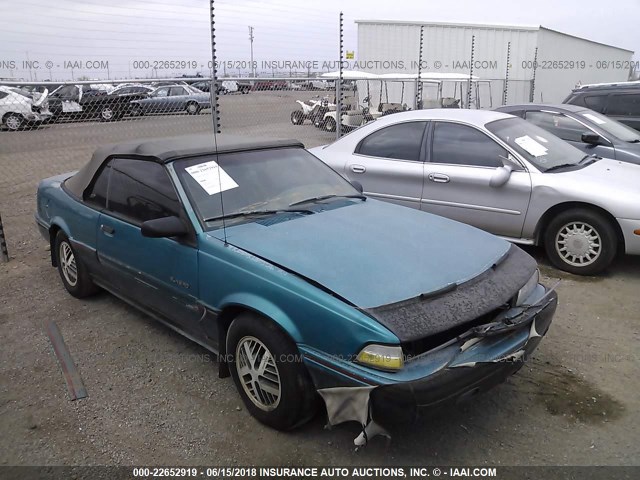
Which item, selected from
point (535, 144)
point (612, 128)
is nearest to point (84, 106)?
point (535, 144)

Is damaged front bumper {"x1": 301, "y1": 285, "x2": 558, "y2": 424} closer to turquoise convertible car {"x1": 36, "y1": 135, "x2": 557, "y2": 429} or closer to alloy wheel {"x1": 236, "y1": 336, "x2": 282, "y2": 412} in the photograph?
turquoise convertible car {"x1": 36, "y1": 135, "x2": 557, "y2": 429}

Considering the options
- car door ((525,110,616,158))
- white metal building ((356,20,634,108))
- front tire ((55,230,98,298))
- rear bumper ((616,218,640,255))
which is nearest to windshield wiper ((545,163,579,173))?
rear bumper ((616,218,640,255))

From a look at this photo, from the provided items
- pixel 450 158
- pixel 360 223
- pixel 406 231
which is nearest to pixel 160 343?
pixel 360 223

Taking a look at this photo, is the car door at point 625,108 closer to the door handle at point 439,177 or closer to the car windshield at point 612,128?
the car windshield at point 612,128

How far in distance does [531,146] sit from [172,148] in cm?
360

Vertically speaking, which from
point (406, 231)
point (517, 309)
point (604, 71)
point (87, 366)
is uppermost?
point (604, 71)

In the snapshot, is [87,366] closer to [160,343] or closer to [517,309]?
[160,343]

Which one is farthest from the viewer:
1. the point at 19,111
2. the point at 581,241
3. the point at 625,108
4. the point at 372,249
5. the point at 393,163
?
the point at 19,111

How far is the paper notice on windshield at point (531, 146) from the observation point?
17.4 feet

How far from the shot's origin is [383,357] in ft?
7.67

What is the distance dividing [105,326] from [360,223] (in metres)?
2.19

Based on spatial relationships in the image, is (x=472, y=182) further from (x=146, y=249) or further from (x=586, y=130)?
(x=146, y=249)

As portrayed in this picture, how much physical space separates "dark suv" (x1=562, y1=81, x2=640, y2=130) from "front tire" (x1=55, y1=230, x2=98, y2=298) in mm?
9006

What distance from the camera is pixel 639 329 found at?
393 cm
